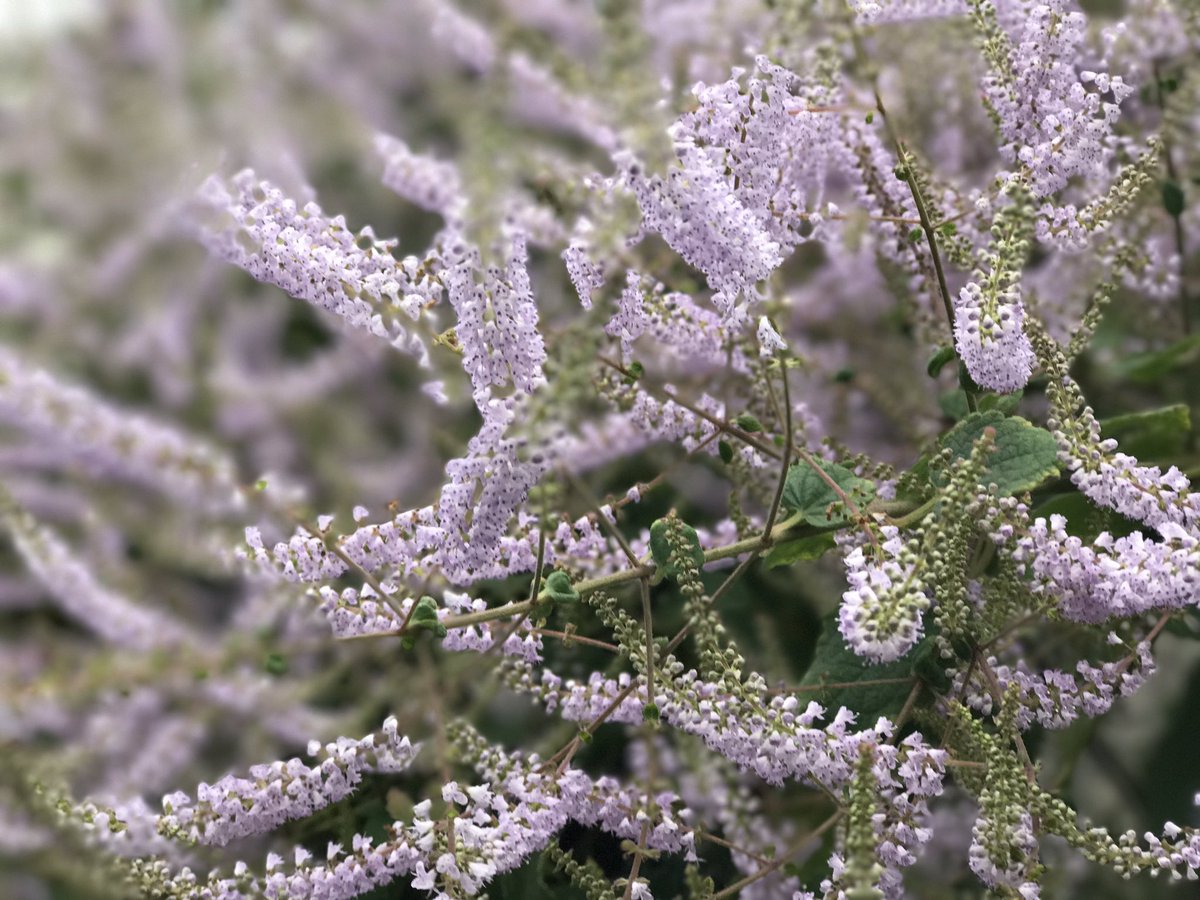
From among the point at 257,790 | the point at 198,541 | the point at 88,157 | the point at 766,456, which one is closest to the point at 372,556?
the point at 257,790

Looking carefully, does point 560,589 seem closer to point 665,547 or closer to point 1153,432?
point 665,547

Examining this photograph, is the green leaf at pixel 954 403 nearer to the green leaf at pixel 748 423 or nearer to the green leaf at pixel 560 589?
the green leaf at pixel 748 423

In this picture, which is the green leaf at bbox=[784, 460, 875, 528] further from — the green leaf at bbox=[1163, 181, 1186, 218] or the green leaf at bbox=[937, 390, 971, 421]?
the green leaf at bbox=[1163, 181, 1186, 218]

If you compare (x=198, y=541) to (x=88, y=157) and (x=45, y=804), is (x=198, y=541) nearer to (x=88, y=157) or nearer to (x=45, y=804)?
(x=45, y=804)

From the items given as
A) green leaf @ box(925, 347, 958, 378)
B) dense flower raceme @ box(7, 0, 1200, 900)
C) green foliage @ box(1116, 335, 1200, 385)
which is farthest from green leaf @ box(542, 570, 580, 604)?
green foliage @ box(1116, 335, 1200, 385)

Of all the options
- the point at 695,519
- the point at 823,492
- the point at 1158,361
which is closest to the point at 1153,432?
the point at 1158,361

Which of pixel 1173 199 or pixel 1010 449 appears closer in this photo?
pixel 1010 449
